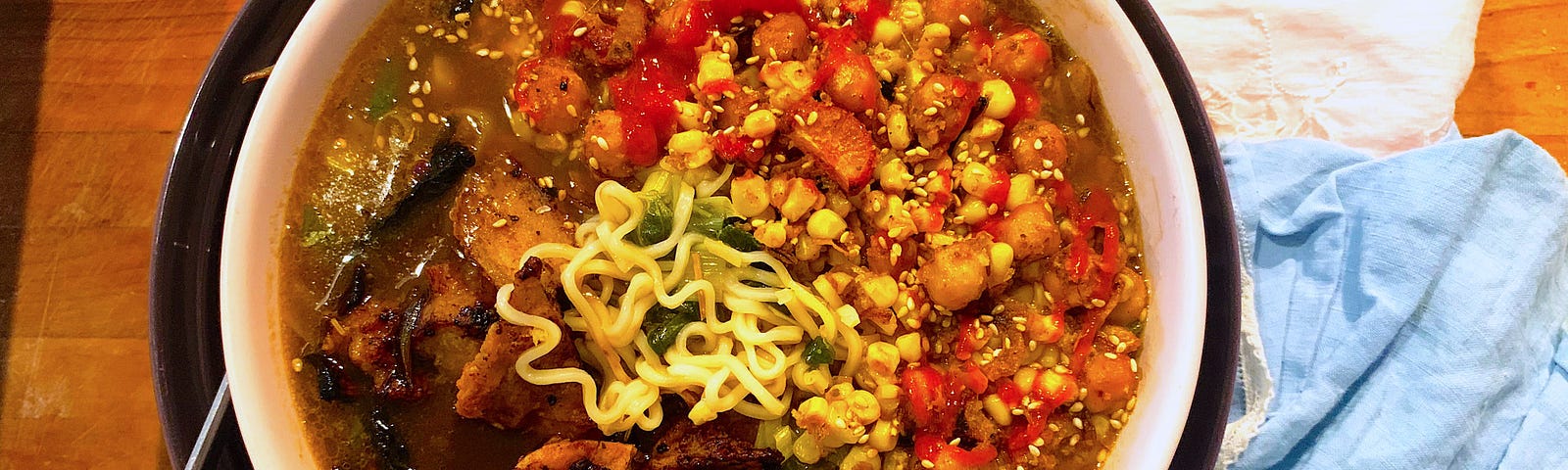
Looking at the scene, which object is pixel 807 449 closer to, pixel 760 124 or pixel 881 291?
pixel 881 291

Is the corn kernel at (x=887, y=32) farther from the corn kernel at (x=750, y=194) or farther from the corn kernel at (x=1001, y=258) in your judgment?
the corn kernel at (x=1001, y=258)

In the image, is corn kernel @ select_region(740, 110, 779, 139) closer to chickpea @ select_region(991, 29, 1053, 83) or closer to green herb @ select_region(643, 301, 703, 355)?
green herb @ select_region(643, 301, 703, 355)

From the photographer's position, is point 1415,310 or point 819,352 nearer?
point 819,352

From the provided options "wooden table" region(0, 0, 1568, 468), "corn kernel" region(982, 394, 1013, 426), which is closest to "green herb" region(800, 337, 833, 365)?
"corn kernel" region(982, 394, 1013, 426)

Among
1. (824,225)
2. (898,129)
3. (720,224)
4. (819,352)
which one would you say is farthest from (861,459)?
(898,129)

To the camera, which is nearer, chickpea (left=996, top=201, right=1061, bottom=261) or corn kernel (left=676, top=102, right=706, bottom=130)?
chickpea (left=996, top=201, right=1061, bottom=261)

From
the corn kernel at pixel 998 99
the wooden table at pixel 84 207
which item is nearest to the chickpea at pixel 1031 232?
the corn kernel at pixel 998 99

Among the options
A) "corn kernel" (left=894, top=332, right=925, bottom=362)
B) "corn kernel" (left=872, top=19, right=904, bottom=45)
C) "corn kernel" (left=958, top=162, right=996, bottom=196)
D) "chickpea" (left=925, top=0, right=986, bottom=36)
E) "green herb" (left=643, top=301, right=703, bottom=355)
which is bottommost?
"green herb" (left=643, top=301, right=703, bottom=355)
